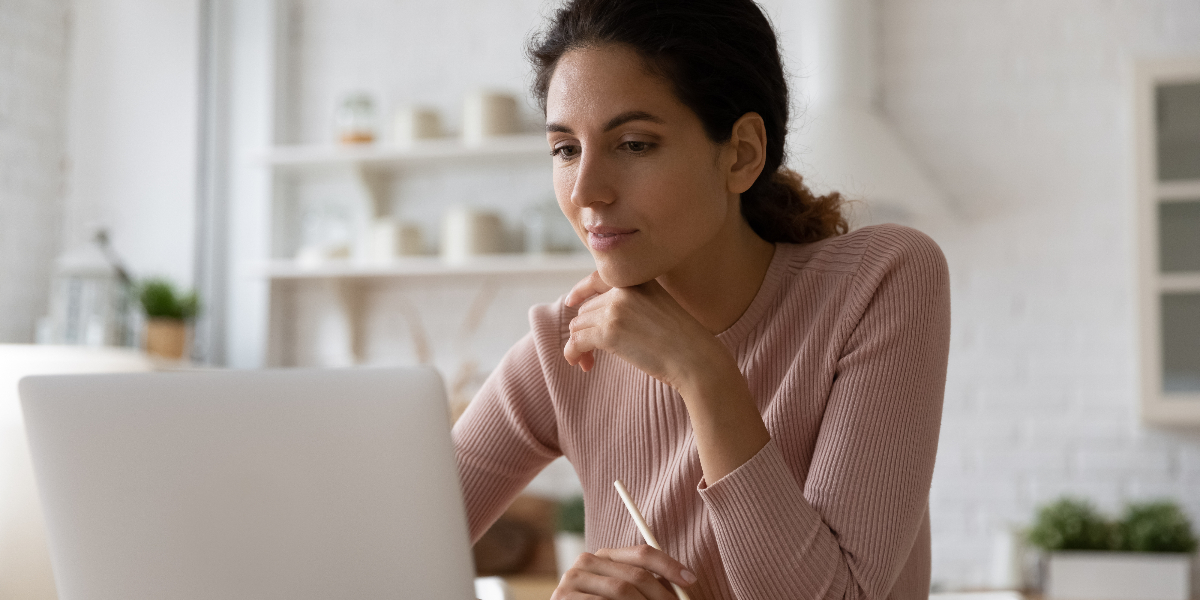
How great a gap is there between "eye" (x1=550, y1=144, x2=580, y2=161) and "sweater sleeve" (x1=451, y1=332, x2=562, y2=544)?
28cm

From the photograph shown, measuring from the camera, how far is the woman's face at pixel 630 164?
0.99 metres

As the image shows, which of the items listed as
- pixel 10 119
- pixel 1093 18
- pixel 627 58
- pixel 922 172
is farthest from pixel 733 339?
pixel 10 119

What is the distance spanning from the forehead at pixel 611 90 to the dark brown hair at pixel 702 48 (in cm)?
1

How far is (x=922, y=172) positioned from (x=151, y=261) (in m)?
2.47

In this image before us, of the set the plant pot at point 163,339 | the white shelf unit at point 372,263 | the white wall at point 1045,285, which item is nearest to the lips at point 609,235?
the white shelf unit at point 372,263

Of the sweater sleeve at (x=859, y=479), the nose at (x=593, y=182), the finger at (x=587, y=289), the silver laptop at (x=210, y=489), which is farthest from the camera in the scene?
the finger at (x=587, y=289)

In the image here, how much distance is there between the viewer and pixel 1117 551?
2.58 metres

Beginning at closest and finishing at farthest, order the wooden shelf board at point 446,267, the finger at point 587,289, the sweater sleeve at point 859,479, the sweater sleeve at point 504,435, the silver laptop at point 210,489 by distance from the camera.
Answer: the silver laptop at point 210,489 → the sweater sleeve at point 859,479 → the finger at point 587,289 → the sweater sleeve at point 504,435 → the wooden shelf board at point 446,267

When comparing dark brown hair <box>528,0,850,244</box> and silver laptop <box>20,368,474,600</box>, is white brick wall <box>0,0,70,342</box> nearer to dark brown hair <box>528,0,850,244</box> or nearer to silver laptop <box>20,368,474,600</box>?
dark brown hair <box>528,0,850,244</box>

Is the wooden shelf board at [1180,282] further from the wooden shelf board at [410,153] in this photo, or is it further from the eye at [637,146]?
the eye at [637,146]

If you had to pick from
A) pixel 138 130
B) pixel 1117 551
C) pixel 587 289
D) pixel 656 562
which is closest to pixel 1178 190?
pixel 1117 551

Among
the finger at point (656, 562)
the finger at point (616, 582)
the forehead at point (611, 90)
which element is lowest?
the finger at point (616, 582)

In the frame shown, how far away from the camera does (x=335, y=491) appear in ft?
2.19

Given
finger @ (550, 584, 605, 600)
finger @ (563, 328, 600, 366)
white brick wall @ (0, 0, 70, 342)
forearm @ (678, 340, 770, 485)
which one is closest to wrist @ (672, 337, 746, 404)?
forearm @ (678, 340, 770, 485)
